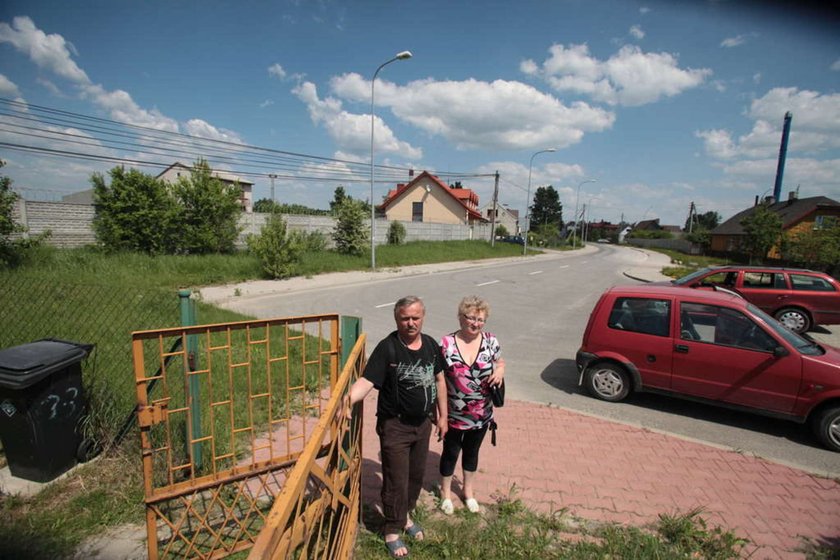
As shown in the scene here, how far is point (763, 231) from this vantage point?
31.1 m

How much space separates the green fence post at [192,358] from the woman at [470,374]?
5.50 ft

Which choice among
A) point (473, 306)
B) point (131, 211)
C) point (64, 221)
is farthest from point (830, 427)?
point (64, 221)

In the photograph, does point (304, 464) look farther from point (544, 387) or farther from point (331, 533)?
point (544, 387)

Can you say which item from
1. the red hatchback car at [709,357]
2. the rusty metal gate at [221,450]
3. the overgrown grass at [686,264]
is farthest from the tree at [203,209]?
the overgrown grass at [686,264]

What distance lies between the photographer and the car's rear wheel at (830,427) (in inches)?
156

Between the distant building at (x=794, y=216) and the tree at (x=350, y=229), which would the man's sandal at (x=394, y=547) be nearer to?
the tree at (x=350, y=229)

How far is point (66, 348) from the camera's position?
3.11 meters

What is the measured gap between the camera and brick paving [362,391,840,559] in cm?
291

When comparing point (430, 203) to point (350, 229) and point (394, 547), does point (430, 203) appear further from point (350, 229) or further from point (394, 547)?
point (394, 547)

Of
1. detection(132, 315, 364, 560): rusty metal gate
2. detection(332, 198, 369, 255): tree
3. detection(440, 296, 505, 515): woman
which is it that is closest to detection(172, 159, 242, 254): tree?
detection(332, 198, 369, 255): tree

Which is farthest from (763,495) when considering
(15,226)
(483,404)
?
(15,226)

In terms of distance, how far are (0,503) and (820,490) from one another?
20.7 feet

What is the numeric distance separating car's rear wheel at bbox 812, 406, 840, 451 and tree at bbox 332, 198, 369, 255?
754 inches

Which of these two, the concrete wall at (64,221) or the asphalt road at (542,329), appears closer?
the asphalt road at (542,329)
